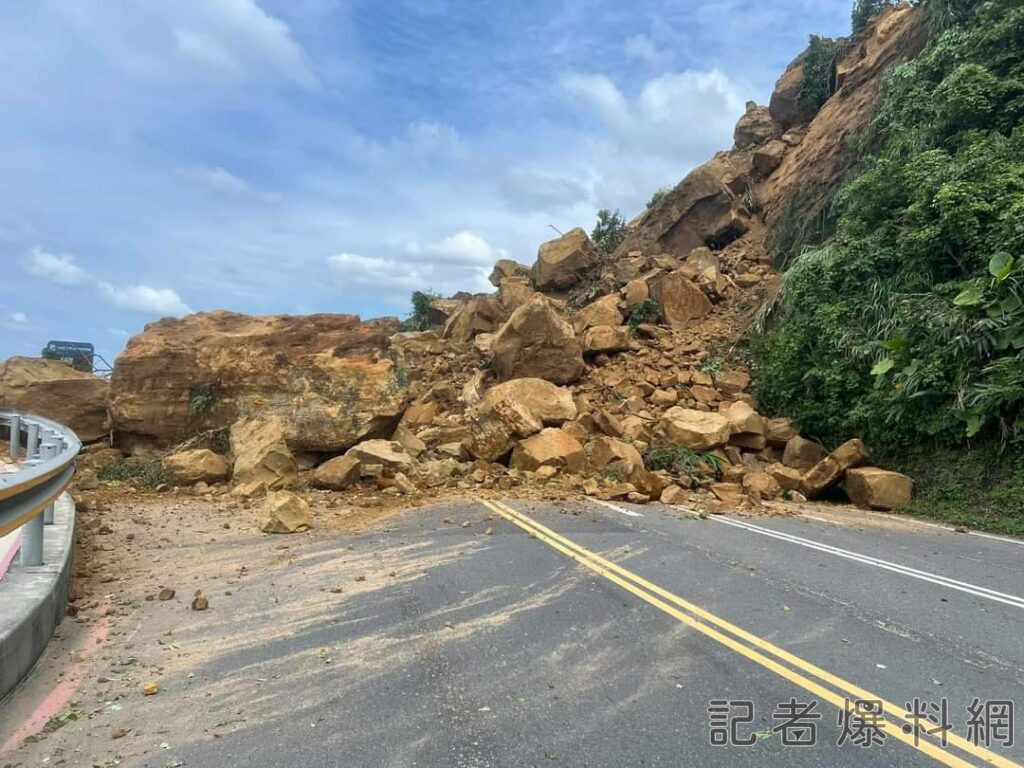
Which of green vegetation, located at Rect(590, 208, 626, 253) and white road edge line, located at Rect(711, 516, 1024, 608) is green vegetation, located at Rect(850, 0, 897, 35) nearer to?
green vegetation, located at Rect(590, 208, 626, 253)

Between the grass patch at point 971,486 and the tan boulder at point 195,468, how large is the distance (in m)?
12.0

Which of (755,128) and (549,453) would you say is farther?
(755,128)

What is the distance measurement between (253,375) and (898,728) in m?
13.1

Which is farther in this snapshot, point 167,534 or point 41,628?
point 167,534

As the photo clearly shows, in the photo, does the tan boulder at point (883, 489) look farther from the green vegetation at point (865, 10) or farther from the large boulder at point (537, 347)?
the green vegetation at point (865, 10)

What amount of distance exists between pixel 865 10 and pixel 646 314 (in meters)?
17.5

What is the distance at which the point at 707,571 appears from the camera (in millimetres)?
7145

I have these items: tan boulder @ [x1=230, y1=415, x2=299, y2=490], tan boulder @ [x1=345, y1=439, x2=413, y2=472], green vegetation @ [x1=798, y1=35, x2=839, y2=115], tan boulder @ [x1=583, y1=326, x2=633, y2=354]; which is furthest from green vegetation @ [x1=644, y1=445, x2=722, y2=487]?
green vegetation @ [x1=798, y1=35, x2=839, y2=115]

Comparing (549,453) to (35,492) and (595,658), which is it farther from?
(35,492)

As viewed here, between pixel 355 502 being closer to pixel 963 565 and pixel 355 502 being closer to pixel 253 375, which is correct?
pixel 253 375

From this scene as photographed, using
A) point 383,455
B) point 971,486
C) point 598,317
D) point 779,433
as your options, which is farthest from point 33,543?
point 598,317

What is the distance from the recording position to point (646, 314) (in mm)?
22750

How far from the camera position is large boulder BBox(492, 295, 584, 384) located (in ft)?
63.0

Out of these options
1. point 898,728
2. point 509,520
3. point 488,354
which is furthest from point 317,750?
point 488,354
